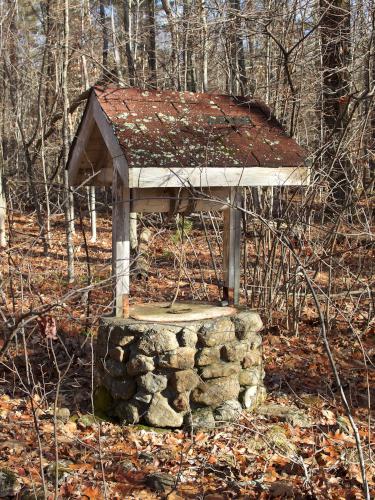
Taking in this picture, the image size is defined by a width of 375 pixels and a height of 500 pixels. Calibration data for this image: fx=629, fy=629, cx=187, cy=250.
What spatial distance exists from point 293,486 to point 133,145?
2.81 meters

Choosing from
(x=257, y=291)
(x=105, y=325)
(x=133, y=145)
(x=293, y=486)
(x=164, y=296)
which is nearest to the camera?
(x=293, y=486)

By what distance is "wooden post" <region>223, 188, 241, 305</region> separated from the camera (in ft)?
18.9

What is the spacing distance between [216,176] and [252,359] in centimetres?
169

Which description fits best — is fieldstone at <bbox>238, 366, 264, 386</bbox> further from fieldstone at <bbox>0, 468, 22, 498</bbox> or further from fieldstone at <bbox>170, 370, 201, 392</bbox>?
fieldstone at <bbox>0, 468, 22, 498</bbox>

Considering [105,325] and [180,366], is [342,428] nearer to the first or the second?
[180,366]

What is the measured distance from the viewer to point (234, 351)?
17.8ft

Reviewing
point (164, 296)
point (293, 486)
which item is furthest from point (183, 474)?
point (164, 296)

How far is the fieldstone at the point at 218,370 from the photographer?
5320mm

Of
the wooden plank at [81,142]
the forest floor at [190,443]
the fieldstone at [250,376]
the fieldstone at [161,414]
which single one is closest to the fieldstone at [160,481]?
the forest floor at [190,443]

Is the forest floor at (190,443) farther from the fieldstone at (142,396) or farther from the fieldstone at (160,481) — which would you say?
the fieldstone at (142,396)

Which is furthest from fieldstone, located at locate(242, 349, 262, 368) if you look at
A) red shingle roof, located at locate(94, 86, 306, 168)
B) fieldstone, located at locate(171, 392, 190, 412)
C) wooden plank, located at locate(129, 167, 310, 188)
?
red shingle roof, located at locate(94, 86, 306, 168)

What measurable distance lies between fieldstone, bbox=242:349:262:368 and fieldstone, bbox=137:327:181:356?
0.74m

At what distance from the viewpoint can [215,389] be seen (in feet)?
17.5

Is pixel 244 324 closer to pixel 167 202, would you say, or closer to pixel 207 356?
pixel 207 356
